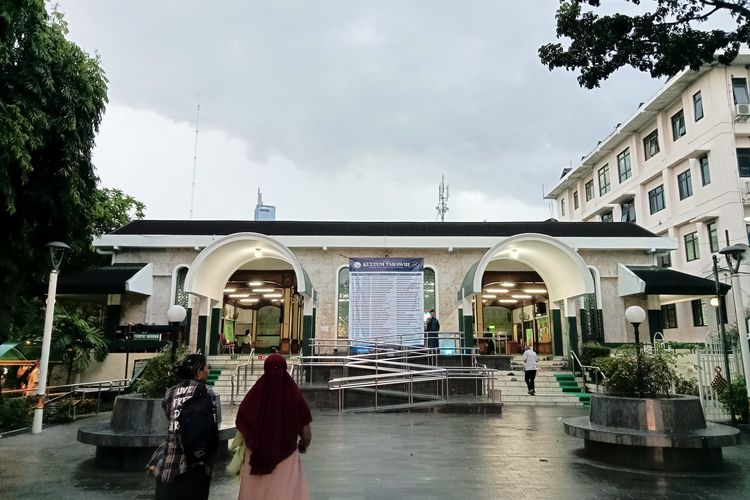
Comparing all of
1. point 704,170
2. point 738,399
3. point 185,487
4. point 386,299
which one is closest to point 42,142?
point 386,299

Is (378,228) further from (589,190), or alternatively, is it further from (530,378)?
(589,190)

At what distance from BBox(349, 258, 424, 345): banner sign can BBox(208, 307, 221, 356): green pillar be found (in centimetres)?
534

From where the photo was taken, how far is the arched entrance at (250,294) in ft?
56.4

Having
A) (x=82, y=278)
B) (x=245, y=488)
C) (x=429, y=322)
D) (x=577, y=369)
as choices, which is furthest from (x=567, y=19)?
(x=82, y=278)

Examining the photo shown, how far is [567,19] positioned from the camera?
319 inches

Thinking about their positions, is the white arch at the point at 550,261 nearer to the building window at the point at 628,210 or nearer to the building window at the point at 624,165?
the building window at the point at 628,210

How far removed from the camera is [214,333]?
1884cm

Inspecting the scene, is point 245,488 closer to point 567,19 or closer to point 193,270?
point 567,19

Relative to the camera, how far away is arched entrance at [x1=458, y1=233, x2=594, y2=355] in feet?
56.7

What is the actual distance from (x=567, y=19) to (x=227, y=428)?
26.7ft

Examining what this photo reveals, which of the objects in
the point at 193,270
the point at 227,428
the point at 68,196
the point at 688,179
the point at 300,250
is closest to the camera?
the point at 227,428

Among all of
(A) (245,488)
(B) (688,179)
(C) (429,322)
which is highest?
(B) (688,179)

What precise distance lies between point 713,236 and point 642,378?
901 inches

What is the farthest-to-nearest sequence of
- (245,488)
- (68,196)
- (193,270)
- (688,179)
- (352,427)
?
1. (688,179)
2. (193,270)
3. (68,196)
4. (352,427)
5. (245,488)
